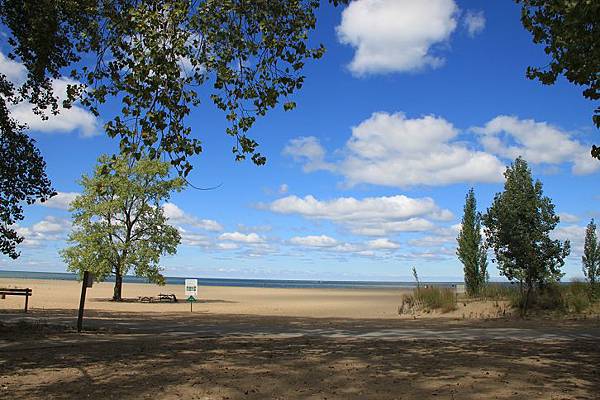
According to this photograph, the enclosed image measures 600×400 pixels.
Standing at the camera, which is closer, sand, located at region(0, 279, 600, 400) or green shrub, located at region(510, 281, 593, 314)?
sand, located at region(0, 279, 600, 400)

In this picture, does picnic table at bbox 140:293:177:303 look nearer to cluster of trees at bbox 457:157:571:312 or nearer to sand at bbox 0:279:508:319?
sand at bbox 0:279:508:319

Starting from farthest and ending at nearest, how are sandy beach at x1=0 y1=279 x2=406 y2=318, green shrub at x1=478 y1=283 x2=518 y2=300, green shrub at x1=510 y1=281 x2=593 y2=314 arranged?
sandy beach at x1=0 y1=279 x2=406 y2=318
green shrub at x1=478 y1=283 x2=518 y2=300
green shrub at x1=510 y1=281 x2=593 y2=314

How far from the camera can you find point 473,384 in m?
7.39

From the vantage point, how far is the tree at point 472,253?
2917cm

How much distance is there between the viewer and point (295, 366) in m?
8.77

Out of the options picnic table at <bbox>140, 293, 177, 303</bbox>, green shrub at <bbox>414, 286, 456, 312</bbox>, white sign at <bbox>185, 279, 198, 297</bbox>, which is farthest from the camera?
picnic table at <bbox>140, 293, 177, 303</bbox>

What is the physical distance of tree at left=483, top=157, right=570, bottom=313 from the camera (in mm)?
21297

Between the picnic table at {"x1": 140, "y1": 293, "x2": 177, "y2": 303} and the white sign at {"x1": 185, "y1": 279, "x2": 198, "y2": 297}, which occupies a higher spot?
the white sign at {"x1": 185, "y1": 279, "x2": 198, "y2": 297}

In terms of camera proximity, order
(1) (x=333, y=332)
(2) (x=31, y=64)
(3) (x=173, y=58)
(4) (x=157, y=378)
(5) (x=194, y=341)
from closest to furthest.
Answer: (3) (x=173, y=58)
(4) (x=157, y=378)
(5) (x=194, y=341)
(2) (x=31, y=64)
(1) (x=333, y=332)

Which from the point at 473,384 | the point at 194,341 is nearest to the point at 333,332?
the point at 194,341

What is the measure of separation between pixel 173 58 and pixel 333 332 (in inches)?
375

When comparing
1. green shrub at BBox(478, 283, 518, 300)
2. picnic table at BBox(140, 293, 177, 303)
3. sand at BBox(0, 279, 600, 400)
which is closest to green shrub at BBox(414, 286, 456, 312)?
green shrub at BBox(478, 283, 518, 300)

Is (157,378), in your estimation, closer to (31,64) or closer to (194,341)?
(194,341)

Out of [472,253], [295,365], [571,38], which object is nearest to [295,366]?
[295,365]
